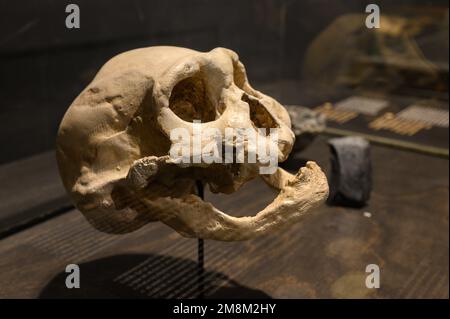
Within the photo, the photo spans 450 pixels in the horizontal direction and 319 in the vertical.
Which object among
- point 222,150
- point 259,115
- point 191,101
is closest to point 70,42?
point 191,101

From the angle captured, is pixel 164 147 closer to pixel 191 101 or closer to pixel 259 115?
pixel 191 101

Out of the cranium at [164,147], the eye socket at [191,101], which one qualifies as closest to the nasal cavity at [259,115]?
the cranium at [164,147]

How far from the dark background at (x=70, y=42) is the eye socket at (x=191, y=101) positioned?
1.01 meters

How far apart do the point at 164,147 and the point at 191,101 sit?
207 mm

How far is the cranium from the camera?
1.73 metres

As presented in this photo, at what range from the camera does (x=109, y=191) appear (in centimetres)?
181

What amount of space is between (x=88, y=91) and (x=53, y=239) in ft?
3.53

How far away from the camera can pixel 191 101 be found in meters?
1.90

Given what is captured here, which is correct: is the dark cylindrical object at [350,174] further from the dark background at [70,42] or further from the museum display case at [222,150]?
the dark background at [70,42]

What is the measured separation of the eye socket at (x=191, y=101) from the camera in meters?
1.86

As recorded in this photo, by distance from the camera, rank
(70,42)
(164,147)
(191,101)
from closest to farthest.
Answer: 1. (164,147)
2. (191,101)
3. (70,42)

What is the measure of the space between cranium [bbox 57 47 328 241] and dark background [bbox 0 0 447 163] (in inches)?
37.4

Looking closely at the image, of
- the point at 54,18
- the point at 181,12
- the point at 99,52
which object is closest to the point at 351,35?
the point at 181,12
